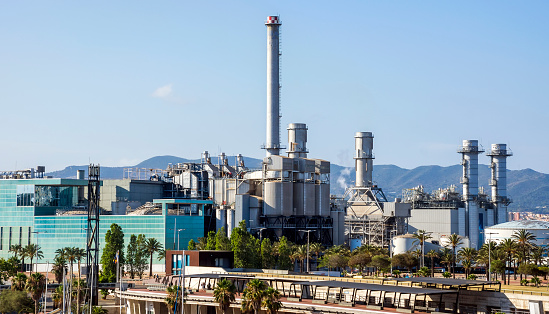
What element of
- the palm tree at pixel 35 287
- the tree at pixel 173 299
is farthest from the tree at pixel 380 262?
the palm tree at pixel 35 287

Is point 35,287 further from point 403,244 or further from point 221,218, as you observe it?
point 403,244

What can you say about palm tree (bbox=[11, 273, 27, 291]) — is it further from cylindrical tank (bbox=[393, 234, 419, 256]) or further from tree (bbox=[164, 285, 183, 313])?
cylindrical tank (bbox=[393, 234, 419, 256])

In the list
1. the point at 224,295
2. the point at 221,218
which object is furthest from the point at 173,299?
the point at 221,218

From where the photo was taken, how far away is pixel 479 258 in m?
146

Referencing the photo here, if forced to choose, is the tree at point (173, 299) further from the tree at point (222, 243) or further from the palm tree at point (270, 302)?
the tree at point (222, 243)

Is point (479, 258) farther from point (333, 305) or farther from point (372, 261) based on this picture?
point (333, 305)

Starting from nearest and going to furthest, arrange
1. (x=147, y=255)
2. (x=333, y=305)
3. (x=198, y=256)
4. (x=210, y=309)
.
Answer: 1. (x=333, y=305)
2. (x=210, y=309)
3. (x=198, y=256)
4. (x=147, y=255)

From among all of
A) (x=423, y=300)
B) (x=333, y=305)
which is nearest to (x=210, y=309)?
(x=333, y=305)

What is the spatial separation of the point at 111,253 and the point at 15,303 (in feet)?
172

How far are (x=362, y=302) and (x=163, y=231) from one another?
107 m

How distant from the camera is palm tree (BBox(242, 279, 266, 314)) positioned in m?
87.2

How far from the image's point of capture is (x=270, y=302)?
284 ft

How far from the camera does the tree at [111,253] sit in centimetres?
15312

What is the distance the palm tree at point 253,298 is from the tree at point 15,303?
3605 cm
